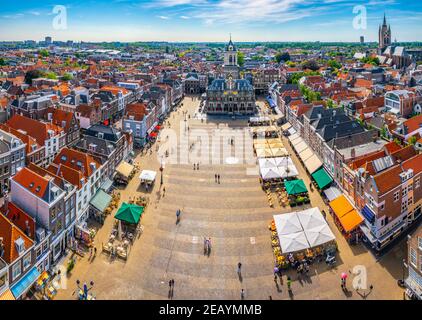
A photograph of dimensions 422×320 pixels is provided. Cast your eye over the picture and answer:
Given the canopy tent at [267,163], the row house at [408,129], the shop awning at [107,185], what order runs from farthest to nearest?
the row house at [408,129]
the canopy tent at [267,163]
the shop awning at [107,185]

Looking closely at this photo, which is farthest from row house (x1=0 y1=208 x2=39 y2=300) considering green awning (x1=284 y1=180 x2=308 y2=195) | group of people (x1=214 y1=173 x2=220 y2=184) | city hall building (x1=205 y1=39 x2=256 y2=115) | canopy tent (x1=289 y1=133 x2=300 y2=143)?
city hall building (x1=205 y1=39 x2=256 y2=115)

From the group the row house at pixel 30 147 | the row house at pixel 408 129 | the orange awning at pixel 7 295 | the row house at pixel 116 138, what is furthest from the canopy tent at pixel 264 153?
the orange awning at pixel 7 295

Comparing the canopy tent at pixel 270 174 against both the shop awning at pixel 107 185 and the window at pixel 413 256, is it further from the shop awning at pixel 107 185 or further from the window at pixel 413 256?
the window at pixel 413 256

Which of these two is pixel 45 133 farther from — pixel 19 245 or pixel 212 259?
pixel 212 259

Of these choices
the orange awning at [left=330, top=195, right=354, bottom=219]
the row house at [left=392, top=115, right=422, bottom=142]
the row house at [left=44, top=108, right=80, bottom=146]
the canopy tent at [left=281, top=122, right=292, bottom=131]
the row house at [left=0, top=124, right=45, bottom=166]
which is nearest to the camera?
the orange awning at [left=330, top=195, right=354, bottom=219]

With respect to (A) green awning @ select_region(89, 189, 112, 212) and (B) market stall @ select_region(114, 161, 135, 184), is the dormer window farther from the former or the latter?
(B) market stall @ select_region(114, 161, 135, 184)

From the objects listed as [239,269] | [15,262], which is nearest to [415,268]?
[239,269]

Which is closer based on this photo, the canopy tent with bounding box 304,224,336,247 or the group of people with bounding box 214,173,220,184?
the canopy tent with bounding box 304,224,336,247
